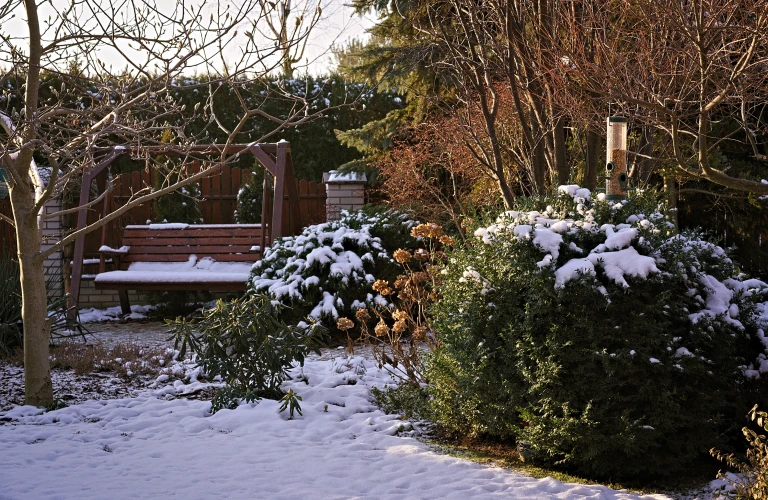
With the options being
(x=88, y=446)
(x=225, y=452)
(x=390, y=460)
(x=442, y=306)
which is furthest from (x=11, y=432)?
(x=442, y=306)

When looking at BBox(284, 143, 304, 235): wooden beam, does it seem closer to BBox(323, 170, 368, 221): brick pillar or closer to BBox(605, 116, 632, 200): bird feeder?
BBox(323, 170, 368, 221): brick pillar

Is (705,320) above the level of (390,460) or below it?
above

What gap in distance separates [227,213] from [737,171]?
717 centimetres

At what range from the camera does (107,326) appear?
9.37 meters

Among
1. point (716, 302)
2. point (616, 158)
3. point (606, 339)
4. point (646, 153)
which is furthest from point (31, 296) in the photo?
point (646, 153)

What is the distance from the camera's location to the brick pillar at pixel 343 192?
34.3 ft

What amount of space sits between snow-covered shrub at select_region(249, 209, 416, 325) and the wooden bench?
120 centimetres

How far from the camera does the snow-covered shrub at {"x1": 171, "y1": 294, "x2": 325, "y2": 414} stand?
16.7 ft

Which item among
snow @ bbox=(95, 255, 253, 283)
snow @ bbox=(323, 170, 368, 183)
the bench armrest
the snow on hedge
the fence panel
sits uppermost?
snow @ bbox=(323, 170, 368, 183)

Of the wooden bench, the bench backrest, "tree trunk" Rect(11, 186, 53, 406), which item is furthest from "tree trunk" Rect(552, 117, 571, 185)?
the bench backrest

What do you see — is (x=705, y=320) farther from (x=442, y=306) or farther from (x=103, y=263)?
(x=103, y=263)

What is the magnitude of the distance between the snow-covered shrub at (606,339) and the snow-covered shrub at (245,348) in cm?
157

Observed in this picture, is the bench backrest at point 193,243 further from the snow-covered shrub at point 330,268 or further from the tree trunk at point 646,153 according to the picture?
the tree trunk at point 646,153

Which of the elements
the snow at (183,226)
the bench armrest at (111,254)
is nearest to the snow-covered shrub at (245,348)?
the snow at (183,226)
